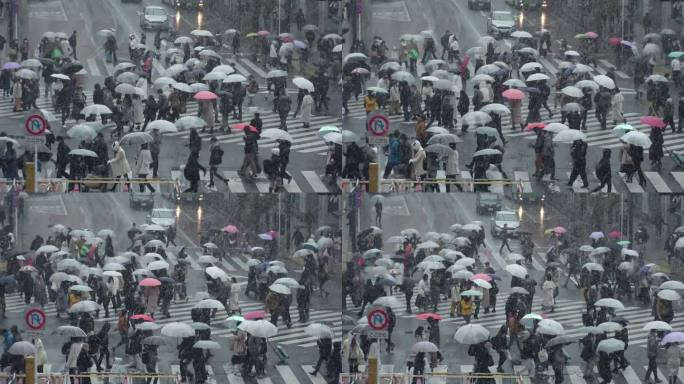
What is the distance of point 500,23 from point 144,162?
Result: 49.7ft

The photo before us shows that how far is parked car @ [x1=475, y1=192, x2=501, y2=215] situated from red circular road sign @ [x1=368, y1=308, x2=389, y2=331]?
29.1 feet

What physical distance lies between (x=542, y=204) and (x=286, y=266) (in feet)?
32.0

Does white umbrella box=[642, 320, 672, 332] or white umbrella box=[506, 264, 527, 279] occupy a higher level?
white umbrella box=[506, 264, 527, 279]

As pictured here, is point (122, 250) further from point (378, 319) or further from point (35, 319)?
point (378, 319)

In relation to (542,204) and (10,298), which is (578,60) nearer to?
(542,204)

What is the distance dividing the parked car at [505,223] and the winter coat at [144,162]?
42.5ft

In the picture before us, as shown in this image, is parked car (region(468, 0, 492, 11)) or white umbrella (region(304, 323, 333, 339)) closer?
white umbrella (region(304, 323, 333, 339))

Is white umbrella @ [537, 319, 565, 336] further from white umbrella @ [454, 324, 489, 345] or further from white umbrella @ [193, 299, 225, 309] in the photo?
white umbrella @ [193, 299, 225, 309]

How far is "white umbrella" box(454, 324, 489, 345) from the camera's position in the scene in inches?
3196

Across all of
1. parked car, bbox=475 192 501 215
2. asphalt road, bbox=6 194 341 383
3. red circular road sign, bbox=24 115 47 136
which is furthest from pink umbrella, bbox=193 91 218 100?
parked car, bbox=475 192 501 215

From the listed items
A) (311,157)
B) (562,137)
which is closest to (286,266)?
(311,157)

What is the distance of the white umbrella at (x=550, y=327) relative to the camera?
81188 mm

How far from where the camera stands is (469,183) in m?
85.1

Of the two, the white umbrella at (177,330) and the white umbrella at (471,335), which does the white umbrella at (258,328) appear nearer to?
the white umbrella at (177,330)
